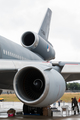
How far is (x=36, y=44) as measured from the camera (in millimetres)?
13203

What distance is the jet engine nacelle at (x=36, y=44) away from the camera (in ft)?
43.4

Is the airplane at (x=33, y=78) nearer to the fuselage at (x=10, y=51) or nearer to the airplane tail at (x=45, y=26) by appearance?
the fuselage at (x=10, y=51)

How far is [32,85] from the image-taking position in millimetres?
7258

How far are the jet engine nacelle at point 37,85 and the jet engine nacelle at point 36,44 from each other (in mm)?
6023

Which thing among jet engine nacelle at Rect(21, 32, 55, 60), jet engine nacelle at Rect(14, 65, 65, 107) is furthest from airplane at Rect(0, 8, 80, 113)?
jet engine nacelle at Rect(21, 32, 55, 60)

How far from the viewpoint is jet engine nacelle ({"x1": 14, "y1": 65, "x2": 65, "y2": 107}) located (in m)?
6.22

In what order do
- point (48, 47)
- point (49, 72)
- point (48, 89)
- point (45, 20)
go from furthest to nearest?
point (45, 20) → point (48, 47) → point (49, 72) → point (48, 89)

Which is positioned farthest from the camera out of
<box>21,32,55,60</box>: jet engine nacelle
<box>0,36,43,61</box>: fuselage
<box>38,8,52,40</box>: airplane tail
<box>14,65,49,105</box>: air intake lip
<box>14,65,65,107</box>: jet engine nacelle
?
<box>38,8,52,40</box>: airplane tail

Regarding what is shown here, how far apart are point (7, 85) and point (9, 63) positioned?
261 centimetres

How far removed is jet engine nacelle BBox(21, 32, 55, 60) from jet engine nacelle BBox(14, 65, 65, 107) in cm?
602

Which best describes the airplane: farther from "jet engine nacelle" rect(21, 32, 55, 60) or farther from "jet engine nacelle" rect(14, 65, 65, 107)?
"jet engine nacelle" rect(21, 32, 55, 60)

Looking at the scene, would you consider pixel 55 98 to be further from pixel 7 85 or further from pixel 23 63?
pixel 7 85

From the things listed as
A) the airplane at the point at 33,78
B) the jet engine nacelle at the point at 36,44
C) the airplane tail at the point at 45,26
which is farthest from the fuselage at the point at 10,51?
the airplane tail at the point at 45,26

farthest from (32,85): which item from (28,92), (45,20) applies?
(45,20)
